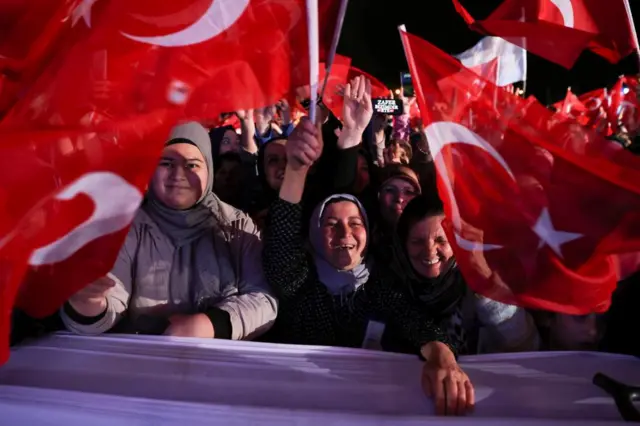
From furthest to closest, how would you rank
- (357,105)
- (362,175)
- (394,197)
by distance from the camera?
(362,175) < (394,197) < (357,105)

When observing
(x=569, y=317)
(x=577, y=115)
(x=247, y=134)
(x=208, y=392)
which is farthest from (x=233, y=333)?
(x=577, y=115)

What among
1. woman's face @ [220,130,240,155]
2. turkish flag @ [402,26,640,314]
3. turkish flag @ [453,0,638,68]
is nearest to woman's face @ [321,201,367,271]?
turkish flag @ [402,26,640,314]

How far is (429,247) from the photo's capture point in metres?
2.01

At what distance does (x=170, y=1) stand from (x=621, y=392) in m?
1.52

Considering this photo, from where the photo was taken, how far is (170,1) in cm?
155

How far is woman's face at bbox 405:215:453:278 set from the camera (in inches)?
78.6

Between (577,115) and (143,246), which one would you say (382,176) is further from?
(577,115)

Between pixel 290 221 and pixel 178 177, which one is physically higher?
pixel 178 177

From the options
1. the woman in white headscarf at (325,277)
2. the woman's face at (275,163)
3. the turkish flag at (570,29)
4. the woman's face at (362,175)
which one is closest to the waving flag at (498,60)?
the turkish flag at (570,29)

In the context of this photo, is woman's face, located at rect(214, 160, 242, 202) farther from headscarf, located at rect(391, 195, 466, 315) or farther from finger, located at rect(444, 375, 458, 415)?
finger, located at rect(444, 375, 458, 415)

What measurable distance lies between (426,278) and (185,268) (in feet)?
2.66

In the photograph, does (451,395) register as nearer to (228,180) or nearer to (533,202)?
(533,202)

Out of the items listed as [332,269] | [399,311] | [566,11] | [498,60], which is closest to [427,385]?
[399,311]

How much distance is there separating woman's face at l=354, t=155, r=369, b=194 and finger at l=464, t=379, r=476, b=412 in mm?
1461
